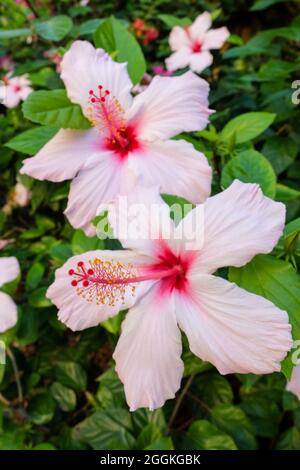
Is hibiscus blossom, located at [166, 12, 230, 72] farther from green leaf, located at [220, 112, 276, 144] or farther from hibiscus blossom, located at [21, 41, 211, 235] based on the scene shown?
hibiscus blossom, located at [21, 41, 211, 235]

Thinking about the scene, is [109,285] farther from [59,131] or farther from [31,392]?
[31,392]

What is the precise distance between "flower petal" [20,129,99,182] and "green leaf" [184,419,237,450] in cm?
96

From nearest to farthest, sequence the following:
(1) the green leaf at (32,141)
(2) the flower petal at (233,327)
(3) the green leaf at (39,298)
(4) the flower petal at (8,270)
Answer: (2) the flower petal at (233,327)
(1) the green leaf at (32,141)
(4) the flower petal at (8,270)
(3) the green leaf at (39,298)

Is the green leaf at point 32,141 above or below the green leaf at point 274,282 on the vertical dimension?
above

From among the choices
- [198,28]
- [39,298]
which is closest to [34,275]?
[39,298]

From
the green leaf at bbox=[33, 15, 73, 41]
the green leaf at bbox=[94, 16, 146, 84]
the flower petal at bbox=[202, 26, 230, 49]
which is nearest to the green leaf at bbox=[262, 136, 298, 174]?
the flower petal at bbox=[202, 26, 230, 49]

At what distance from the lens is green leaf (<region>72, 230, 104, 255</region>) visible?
129 cm

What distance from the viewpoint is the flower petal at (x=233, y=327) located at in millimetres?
708

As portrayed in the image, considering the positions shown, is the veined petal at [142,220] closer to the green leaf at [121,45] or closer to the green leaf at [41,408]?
the green leaf at [121,45]

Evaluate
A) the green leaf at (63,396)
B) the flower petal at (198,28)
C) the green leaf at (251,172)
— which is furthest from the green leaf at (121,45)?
the green leaf at (63,396)

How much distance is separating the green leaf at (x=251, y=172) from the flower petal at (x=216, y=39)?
3.73 feet

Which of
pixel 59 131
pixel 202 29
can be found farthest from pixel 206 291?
pixel 202 29
